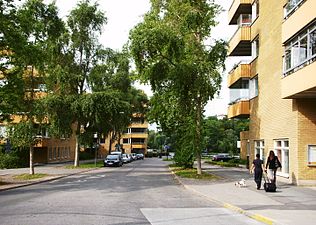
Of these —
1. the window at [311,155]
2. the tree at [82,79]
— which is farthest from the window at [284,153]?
the tree at [82,79]

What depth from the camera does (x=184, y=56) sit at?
29.5 m

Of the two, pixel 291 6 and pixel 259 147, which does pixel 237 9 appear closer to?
pixel 259 147

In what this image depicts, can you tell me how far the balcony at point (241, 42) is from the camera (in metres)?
34.8

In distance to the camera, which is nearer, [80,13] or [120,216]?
[120,216]

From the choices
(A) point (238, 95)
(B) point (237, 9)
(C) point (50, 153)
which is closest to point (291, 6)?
(B) point (237, 9)

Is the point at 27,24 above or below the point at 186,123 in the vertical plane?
above

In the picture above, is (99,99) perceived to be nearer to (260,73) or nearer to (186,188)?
(260,73)

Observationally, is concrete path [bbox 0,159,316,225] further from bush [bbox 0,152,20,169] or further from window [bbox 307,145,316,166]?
bush [bbox 0,152,20,169]

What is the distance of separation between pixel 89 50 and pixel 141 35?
778 inches

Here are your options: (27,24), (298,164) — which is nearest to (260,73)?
(298,164)

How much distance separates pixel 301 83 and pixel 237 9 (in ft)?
60.8

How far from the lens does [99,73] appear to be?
46.7 meters

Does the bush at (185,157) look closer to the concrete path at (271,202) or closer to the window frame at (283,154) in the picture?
the window frame at (283,154)

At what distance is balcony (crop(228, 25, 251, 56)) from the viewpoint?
34750mm
